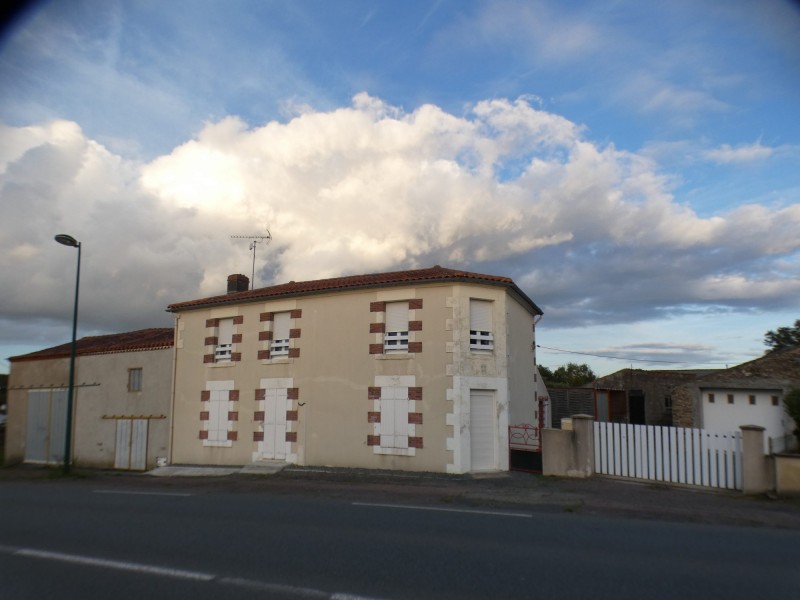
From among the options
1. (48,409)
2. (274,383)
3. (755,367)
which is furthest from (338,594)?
(48,409)

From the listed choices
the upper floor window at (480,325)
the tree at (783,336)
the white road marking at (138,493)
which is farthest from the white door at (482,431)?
the tree at (783,336)

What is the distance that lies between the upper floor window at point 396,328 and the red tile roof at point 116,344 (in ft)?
29.6

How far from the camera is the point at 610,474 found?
13.4 m

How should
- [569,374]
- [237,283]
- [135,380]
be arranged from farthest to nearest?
[569,374] → [237,283] → [135,380]

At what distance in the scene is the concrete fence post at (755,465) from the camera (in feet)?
37.0

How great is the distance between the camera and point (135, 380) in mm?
21234

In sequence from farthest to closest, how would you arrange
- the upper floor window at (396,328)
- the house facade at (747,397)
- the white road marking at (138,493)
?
the house facade at (747,397) < the upper floor window at (396,328) < the white road marking at (138,493)

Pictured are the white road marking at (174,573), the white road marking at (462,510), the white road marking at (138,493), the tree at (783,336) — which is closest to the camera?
the white road marking at (174,573)

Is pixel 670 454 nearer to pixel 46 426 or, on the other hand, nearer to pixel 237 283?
pixel 237 283

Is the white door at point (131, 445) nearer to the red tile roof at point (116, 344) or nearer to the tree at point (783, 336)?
the red tile roof at point (116, 344)

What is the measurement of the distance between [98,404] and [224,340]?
21.6ft

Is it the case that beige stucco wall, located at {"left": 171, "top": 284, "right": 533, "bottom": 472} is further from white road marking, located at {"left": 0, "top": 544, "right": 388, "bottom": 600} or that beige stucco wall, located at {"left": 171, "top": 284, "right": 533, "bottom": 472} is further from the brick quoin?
white road marking, located at {"left": 0, "top": 544, "right": 388, "bottom": 600}

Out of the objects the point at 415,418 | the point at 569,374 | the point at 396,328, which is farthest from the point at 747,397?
the point at 569,374

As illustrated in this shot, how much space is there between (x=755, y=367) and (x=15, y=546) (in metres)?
21.5
